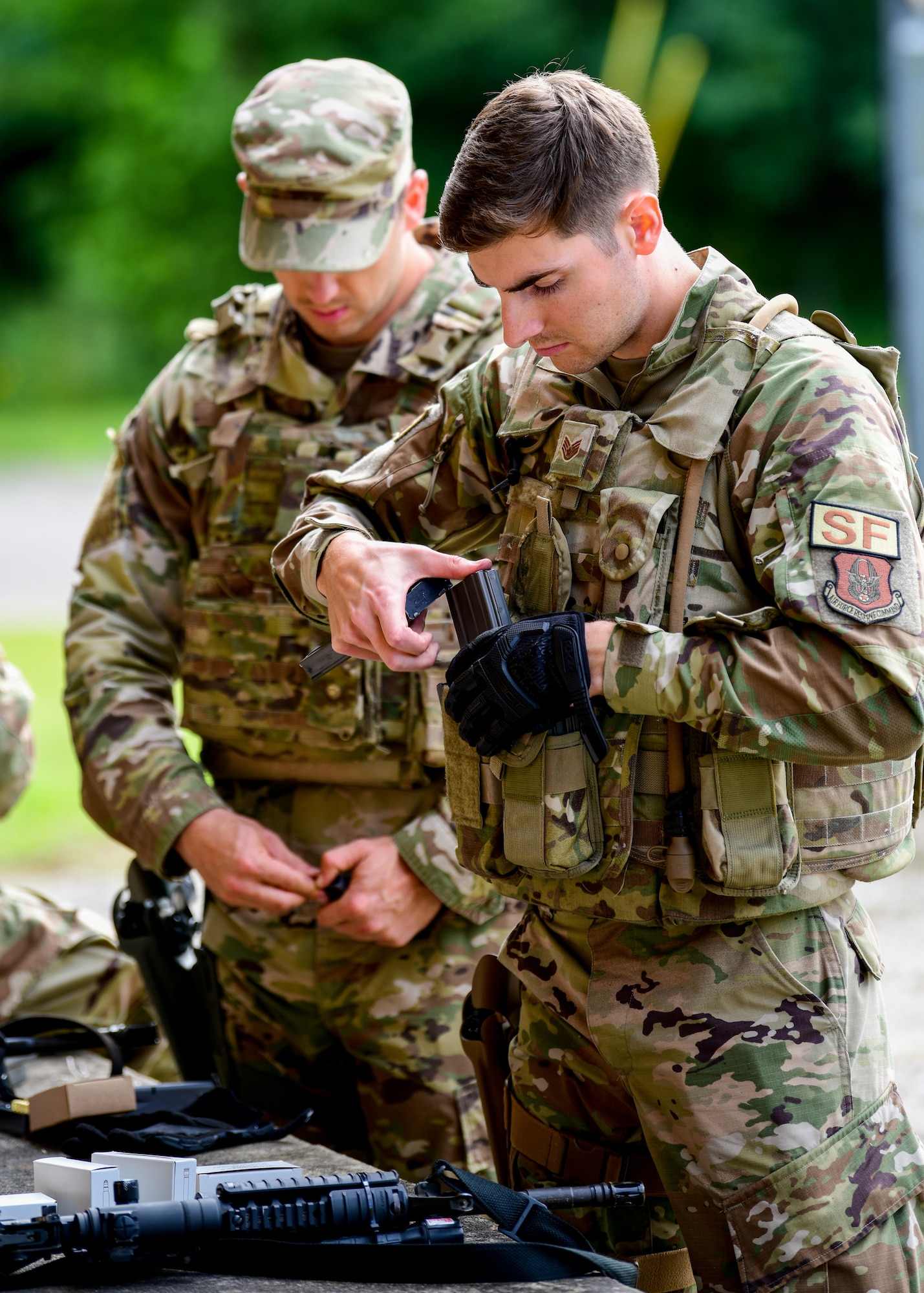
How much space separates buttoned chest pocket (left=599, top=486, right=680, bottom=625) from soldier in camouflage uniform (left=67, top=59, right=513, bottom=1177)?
836 mm

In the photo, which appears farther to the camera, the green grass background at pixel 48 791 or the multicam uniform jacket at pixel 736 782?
the green grass background at pixel 48 791

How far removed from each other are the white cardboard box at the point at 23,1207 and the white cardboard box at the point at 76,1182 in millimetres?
50

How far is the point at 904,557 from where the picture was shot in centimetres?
177

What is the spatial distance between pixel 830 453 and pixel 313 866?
1.42 meters

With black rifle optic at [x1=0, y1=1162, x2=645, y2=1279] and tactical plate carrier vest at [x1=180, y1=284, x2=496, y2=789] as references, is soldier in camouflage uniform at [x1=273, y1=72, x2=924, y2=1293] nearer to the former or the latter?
black rifle optic at [x1=0, y1=1162, x2=645, y2=1279]

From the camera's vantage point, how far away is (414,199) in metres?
2.94

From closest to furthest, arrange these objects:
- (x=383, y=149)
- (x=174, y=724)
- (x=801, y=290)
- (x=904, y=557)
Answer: (x=904, y=557) < (x=383, y=149) < (x=174, y=724) < (x=801, y=290)

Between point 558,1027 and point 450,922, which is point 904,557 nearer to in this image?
point 558,1027

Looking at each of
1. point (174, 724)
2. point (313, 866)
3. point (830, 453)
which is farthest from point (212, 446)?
point (830, 453)

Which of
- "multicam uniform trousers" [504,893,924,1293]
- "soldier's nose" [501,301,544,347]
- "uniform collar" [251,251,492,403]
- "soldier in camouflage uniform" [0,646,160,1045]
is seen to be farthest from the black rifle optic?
"soldier in camouflage uniform" [0,646,160,1045]

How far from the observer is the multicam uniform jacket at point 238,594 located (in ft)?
9.29

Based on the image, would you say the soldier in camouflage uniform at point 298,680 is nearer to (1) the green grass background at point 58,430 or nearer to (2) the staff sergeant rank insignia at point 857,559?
(2) the staff sergeant rank insignia at point 857,559

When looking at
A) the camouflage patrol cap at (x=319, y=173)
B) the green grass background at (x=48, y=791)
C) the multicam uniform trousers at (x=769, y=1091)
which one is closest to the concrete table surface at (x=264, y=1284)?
the multicam uniform trousers at (x=769, y=1091)

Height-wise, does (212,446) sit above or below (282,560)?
above
